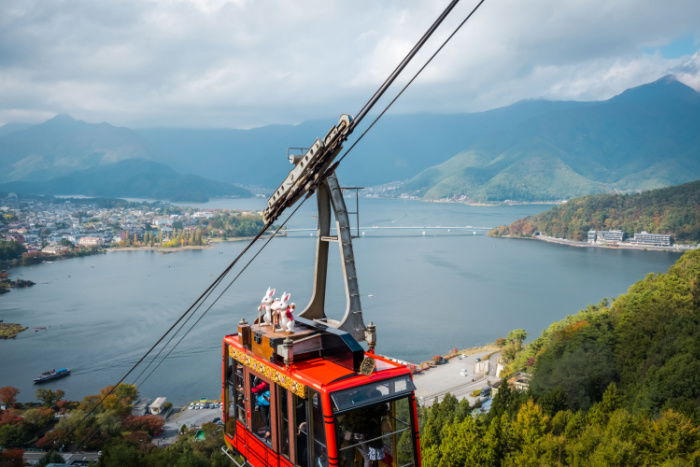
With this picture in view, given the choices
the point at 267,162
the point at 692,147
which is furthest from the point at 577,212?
the point at 267,162

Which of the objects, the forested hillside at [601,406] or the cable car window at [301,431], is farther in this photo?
the forested hillside at [601,406]

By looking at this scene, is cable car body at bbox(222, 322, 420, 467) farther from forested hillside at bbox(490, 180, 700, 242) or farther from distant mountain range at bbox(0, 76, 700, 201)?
distant mountain range at bbox(0, 76, 700, 201)

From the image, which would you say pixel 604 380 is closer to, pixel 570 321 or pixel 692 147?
pixel 570 321

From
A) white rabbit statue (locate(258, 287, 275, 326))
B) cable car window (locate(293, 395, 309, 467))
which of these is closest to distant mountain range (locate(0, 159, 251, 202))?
white rabbit statue (locate(258, 287, 275, 326))

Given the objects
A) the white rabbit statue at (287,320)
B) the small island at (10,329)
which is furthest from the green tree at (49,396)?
the white rabbit statue at (287,320)

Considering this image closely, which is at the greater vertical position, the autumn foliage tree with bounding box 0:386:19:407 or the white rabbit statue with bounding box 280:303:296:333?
the white rabbit statue with bounding box 280:303:296:333

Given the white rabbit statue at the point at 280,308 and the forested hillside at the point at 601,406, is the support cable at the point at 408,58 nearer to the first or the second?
the white rabbit statue at the point at 280,308
